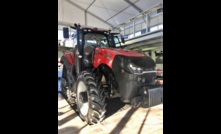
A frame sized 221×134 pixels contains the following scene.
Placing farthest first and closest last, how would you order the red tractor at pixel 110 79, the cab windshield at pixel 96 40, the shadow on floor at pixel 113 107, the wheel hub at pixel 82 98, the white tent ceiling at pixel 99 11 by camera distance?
the white tent ceiling at pixel 99 11
the cab windshield at pixel 96 40
the shadow on floor at pixel 113 107
the wheel hub at pixel 82 98
the red tractor at pixel 110 79

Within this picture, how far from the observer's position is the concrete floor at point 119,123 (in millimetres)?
2172

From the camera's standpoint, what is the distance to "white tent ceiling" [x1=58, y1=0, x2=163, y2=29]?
25.0ft

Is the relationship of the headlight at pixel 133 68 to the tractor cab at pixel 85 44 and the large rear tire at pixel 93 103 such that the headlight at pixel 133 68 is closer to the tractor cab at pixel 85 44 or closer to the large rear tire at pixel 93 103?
the large rear tire at pixel 93 103

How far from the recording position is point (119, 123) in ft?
7.95

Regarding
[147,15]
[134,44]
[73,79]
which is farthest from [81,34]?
[147,15]

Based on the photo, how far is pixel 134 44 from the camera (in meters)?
4.93

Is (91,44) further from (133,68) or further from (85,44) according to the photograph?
(133,68)

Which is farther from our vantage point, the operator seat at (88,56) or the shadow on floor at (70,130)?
the operator seat at (88,56)

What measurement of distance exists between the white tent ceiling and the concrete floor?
568 cm

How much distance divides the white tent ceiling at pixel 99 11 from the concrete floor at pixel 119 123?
5.68 m

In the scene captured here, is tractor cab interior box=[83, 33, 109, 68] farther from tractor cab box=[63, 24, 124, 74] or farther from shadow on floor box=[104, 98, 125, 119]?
shadow on floor box=[104, 98, 125, 119]

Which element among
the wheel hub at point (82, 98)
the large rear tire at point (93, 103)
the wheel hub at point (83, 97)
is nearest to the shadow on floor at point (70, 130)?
the large rear tire at point (93, 103)

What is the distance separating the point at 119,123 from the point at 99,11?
8.09m
